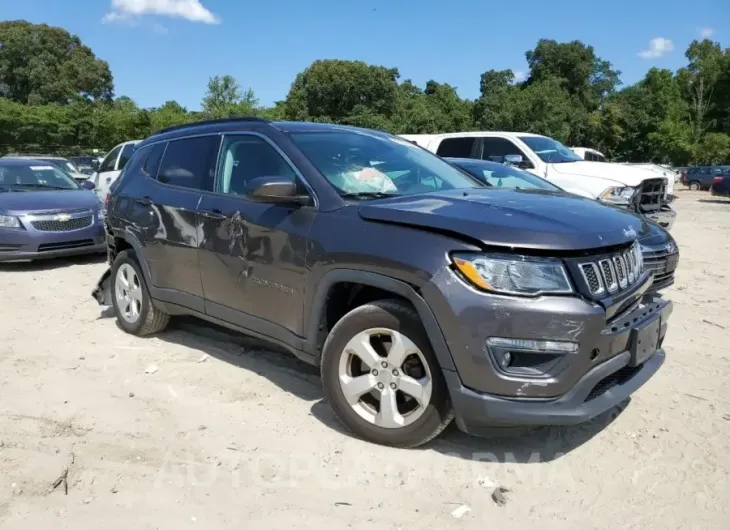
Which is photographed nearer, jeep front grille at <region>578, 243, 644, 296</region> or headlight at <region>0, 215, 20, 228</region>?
jeep front grille at <region>578, 243, 644, 296</region>

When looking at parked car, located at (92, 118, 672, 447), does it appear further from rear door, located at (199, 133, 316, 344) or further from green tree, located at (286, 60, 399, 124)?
green tree, located at (286, 60, 399, 124)

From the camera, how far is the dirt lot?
2889mm

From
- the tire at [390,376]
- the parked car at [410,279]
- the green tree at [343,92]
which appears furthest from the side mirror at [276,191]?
the green tree at [343,92]

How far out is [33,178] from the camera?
397 inches

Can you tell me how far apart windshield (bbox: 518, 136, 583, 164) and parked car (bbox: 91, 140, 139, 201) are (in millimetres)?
7969

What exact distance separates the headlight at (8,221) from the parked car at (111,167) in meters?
4.51

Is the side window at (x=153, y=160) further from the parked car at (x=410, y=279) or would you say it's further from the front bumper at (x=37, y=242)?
the front bumper at (x=37, y=242)

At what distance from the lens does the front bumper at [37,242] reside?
340 inches

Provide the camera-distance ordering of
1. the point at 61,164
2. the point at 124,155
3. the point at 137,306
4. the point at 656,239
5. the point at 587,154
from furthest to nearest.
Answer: the point at 587,154, the point at 61,164, the point at 124,155, the point at 656,239, the point at 137,306

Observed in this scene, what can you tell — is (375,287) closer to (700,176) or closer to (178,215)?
(178,215)

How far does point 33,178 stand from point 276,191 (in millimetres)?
8110

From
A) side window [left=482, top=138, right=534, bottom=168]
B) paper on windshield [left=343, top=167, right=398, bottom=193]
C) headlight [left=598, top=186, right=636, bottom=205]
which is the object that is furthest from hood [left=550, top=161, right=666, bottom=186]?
paper on windshield [left=343, top=167, right=398, bottom=193]

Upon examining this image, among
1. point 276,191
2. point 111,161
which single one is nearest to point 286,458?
point 276,191

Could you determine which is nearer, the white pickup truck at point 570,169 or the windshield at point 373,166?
the windshield at point 373,166
